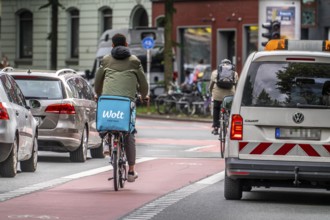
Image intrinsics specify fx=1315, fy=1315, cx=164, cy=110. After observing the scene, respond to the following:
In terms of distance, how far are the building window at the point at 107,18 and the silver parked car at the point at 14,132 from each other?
4440 cm

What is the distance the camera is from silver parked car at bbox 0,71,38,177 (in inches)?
691

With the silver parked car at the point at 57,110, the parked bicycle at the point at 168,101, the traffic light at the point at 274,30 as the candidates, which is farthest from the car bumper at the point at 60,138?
the parked bicycle at the point at 168,101

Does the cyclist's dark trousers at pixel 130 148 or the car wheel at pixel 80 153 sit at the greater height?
the cyclist's dark trousers at pixel 130 148

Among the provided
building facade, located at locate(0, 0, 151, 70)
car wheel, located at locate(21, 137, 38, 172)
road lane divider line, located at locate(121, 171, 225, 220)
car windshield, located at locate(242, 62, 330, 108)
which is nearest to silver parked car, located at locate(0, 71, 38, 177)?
car wheel, located at locate(21, 137, 38, 172)

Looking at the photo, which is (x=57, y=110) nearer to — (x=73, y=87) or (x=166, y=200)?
(x=73, y=87)

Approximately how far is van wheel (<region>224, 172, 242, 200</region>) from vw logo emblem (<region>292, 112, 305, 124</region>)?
1060 mm

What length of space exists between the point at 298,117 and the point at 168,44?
1347 inches

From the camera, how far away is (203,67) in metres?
57.4

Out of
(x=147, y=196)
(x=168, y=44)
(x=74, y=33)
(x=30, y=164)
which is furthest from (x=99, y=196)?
(x=74, y=33)

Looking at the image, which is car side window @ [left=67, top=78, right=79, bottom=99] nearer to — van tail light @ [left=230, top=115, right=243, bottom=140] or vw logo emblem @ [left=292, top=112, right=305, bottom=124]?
van tail light @ [left=230, top=115, right=243, bottom=140]

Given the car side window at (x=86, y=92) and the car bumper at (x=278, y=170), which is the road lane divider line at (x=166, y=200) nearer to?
the car bumper at (x=278, y=170)

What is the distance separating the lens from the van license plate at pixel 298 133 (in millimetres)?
14547

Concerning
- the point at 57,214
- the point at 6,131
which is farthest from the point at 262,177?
the point at 6,131

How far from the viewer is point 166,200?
15.0m
